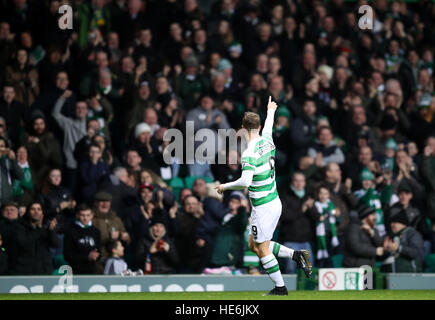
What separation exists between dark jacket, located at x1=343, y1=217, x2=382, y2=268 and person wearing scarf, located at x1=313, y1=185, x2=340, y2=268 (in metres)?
0.29

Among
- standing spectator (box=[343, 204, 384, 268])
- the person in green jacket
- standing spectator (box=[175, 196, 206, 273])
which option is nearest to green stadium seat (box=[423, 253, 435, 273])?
standing spectator (box=[343, 204, 384, 268])

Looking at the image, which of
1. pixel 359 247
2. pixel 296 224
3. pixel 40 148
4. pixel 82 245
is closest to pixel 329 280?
pixel 359 247

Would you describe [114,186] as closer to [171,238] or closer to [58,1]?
[171,238]

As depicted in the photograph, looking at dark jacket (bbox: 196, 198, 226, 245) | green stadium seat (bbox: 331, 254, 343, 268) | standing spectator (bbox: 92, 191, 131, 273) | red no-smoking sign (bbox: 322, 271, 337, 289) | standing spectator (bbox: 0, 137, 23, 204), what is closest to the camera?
red no-smoking sign (bbox: 322, 271, 337, 289)

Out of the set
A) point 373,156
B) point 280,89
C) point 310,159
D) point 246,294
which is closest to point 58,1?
point 280,89

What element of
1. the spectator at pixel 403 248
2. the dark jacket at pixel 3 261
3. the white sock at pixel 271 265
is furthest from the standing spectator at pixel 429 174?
the dark jacket at pixel 3 261

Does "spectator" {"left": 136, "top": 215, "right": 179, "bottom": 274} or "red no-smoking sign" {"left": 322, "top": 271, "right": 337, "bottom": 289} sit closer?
"red no-smoking sign" {"left": 322, "top": 271, "right": 337, "bottom": 289}

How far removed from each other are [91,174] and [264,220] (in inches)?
182

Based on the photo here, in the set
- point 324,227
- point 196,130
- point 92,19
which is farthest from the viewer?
point 92,19

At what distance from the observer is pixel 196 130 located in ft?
49.8

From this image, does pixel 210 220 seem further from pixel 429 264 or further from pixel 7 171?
pixel 429 264

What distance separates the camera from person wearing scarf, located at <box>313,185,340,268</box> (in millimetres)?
13977

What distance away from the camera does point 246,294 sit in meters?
11.2

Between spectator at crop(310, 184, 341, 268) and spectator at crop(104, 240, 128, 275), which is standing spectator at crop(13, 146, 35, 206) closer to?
spectator at crop(104, 240, 128, 275)
